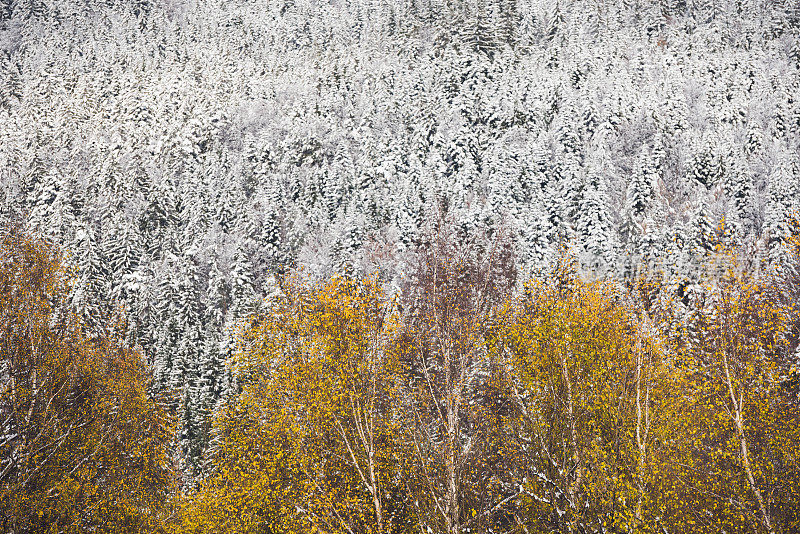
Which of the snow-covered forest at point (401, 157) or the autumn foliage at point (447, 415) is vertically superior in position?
the autumn foliage at point (447, 415)

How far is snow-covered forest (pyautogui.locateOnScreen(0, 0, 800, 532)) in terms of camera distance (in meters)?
59.4

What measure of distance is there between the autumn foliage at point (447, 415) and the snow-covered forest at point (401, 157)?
1903 centimetres

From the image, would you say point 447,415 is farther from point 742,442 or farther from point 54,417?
point 54,417

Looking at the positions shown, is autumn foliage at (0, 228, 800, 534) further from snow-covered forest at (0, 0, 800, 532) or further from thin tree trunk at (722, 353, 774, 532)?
snow-covered forest at (0, 0, 800, 532)

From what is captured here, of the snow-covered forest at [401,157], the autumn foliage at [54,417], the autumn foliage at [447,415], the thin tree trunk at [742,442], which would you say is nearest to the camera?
the thin tree trunk at [742,442]

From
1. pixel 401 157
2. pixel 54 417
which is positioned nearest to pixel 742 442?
pixel 54 417

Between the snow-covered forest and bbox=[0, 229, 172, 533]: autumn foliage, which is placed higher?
bbox=[0, 229, 172, 533]: autumn foliage

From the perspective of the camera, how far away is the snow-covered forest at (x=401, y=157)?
59406 mm

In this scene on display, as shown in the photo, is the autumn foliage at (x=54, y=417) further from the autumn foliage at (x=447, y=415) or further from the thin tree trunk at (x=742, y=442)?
the thin tree trunk at (x=742, y=442)

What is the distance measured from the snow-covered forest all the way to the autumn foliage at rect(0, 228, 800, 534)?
749 inches

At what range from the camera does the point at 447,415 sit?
15586 millimetres

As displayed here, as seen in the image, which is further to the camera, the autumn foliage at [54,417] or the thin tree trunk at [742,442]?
the autumn foliage at [54,417]

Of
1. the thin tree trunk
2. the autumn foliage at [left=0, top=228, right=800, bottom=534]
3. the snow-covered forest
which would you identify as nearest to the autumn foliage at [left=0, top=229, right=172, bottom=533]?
the autumn foliage at [left=0, top=228, right=800, bottom=534]

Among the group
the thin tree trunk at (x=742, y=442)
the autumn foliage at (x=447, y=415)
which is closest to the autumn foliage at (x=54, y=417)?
the autumn foliage at (x=447, y=415)
